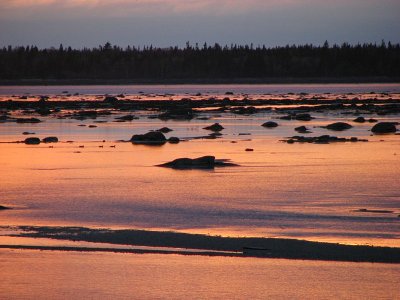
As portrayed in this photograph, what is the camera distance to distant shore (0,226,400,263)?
438 inches

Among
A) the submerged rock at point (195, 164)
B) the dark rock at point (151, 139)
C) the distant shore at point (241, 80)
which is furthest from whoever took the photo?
the distant shore at point (241, 80)

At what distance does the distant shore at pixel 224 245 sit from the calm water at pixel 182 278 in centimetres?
31

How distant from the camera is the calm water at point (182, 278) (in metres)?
9.43

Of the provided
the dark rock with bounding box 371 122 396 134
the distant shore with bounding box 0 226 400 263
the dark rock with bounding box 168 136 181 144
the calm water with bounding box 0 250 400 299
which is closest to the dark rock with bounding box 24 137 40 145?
the dark rock with bounding box 168 136 181 144

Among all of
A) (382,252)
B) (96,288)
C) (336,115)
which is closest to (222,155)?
(382,252)

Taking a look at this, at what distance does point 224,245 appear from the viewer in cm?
1173

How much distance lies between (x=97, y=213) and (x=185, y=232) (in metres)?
2.36

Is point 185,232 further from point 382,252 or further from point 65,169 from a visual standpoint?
point 65,169

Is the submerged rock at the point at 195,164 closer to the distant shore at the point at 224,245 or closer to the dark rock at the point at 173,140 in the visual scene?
the dark rock at the point at 173,140

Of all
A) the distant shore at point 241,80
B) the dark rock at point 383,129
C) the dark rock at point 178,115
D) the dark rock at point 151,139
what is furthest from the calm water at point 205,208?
the distant shore at point 241,80

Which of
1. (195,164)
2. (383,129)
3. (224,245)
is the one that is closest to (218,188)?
(195,164)

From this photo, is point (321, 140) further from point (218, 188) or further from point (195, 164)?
point (218, 188)

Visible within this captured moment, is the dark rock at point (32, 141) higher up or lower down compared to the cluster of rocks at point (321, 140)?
lower down

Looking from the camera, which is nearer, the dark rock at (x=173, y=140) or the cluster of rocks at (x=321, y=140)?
the cluster of rocks at (x=321, y=140)
